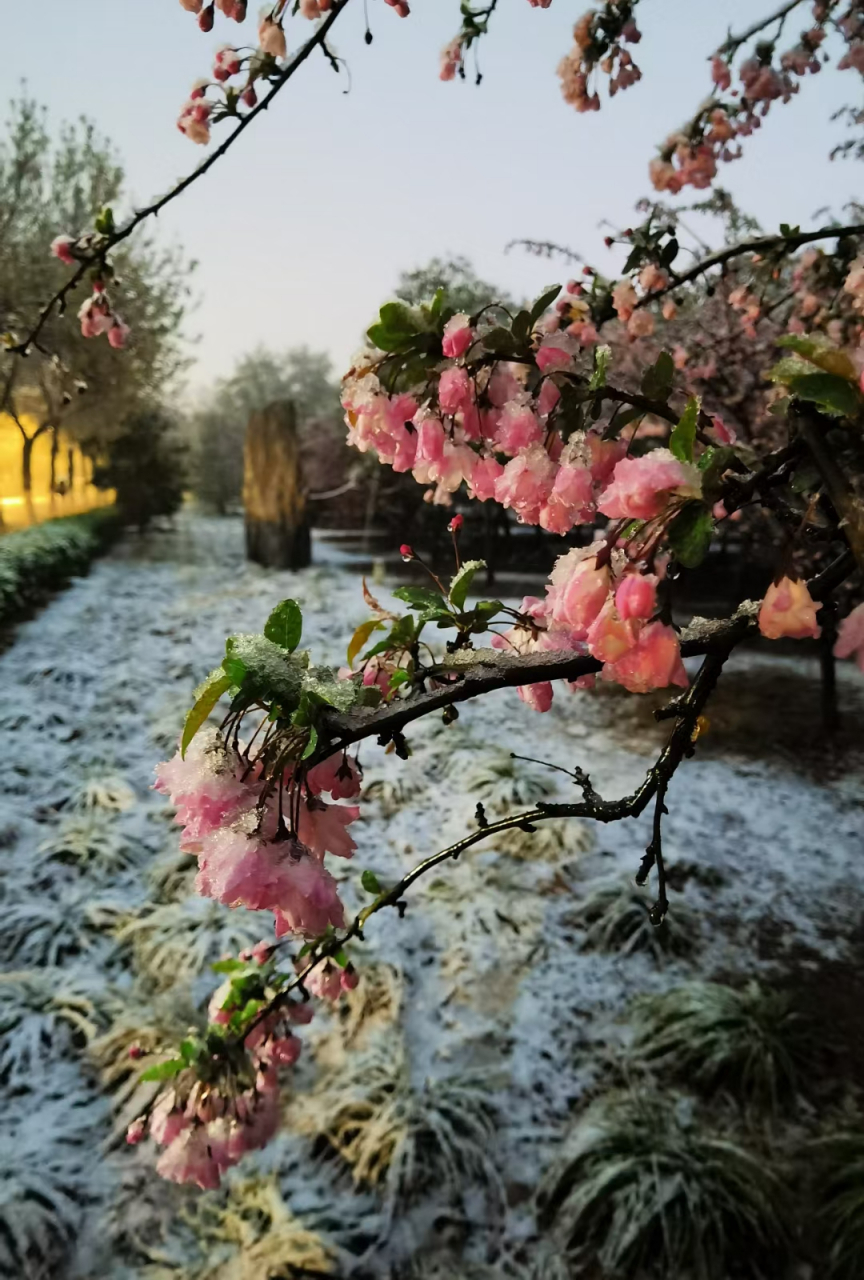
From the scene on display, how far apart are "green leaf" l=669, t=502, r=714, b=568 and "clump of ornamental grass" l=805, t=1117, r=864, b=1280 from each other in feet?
6.47

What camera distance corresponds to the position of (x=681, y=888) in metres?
3.29

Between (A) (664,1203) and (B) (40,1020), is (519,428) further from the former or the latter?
(B) (40,1020)

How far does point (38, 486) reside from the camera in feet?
32.5

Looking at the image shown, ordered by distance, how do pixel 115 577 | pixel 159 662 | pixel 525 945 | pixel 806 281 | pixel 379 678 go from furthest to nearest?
pixel 115 577 → pixel 159 662 → pixel 525 945 → pixel 806 281 → pixel 379 678

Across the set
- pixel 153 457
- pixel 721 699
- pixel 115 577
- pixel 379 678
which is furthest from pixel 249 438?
pixel 379 678

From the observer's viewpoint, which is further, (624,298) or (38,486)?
(38,486)

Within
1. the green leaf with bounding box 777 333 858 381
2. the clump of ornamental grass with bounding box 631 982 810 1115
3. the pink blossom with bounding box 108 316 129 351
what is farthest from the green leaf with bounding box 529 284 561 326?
the clump of ornamental grass with bounding box 631 982 810 1115

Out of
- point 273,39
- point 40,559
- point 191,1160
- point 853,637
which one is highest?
point 273,39

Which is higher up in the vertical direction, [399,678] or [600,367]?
[600,367]

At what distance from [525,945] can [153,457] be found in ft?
38.8

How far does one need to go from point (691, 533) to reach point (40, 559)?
712 cm

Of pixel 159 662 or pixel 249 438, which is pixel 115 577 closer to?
pixel 249 438

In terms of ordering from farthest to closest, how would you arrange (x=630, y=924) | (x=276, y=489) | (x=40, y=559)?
(x=276, y=489) → (x=40, y=559) → (x=630, y=924)

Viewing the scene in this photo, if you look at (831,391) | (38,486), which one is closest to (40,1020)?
(831,391)
